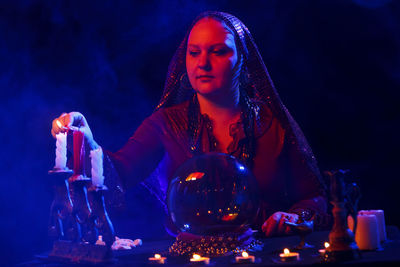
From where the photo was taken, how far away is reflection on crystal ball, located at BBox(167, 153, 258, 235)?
62.9 inches

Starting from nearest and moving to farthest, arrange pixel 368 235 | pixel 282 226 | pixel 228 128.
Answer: pixel 368 235 → pixel 282 226 → pixel 228 128

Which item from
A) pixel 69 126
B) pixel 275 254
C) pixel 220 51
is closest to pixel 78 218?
pixel 69 126

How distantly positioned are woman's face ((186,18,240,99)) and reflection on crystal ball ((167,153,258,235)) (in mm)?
634

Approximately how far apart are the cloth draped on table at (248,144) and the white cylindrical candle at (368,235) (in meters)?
0.56

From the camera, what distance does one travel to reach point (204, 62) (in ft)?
7.23

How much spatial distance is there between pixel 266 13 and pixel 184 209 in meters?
1.77

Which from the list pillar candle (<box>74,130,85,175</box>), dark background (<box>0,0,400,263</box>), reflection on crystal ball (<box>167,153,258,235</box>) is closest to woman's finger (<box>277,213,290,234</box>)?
reflection on crystal ball (<box>167,153,258,235</box>)

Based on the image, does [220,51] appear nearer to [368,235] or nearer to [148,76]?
[148,76]

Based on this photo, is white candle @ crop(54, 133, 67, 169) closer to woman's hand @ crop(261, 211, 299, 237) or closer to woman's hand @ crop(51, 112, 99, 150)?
woman's hand @ crop(51, 112, 99, 150)

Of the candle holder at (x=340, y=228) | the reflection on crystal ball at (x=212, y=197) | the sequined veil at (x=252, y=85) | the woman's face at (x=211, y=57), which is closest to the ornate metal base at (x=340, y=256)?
the candle holder at (x=340, y=228)

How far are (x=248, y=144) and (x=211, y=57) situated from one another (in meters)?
0.45

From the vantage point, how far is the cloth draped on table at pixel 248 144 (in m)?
2.29

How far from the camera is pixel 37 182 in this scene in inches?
108

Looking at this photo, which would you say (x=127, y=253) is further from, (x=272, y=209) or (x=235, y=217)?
(x=272, y=209)
